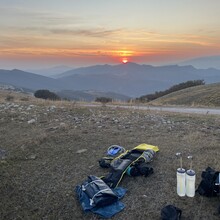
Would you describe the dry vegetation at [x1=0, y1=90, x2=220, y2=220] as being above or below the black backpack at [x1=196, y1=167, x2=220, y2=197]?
below

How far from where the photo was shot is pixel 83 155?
7527mm

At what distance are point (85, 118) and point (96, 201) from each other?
7.06 metres

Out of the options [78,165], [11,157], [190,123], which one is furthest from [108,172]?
[190,123]

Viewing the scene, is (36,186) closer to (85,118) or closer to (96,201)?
(96,201)

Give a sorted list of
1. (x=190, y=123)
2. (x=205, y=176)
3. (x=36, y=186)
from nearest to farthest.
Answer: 1. (x=205, y=176)
2. (x=36, y=186)
3. (x=190, y=123)

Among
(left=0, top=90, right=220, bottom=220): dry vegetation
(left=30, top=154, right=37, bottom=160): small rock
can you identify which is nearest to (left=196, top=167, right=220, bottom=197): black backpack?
(left=0, top=90, right=220, bottom=220): dry vegetation

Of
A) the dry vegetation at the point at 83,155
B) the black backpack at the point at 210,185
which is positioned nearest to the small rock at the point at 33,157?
the dry vegetation at the point at 83,155

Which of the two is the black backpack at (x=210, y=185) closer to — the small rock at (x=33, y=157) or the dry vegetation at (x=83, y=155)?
the dry vegetation at (x=83, y=155)

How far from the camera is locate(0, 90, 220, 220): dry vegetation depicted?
16.5 ft

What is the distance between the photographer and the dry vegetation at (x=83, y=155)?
16.5ft

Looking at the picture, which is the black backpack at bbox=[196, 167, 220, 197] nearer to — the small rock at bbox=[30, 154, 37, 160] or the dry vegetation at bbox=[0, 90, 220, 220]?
the dry vegetation at bbox=[0, 90, 220, 220]

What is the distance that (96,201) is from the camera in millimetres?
4914

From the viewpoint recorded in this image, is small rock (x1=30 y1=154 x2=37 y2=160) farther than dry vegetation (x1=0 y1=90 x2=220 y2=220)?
Yes

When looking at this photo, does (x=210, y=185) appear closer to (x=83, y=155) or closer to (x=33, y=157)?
(x=83, y=155)
